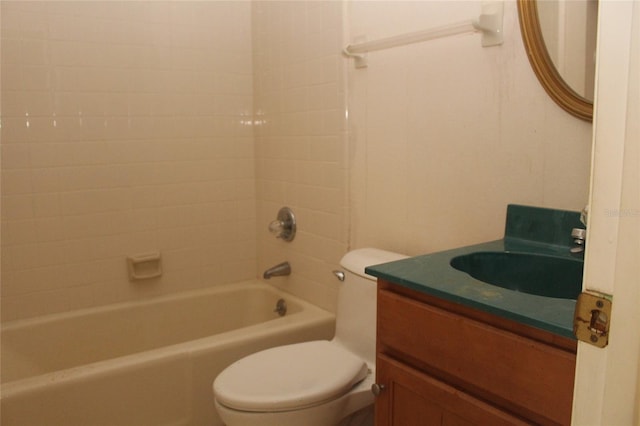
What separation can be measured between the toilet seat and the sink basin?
1.67ft

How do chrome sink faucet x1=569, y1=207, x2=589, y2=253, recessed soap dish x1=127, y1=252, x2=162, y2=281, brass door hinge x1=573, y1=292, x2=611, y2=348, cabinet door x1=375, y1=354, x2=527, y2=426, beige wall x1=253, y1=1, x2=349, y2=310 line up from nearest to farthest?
brass door hinge x1=573, y1=292, x2=611, y2=348 → cabinet door x1=375, y1=354, x2=527, y2=426 → chrome sink faucet x1=569, y1=207, x2=589, y2=253 → beige wall x1=253, y1=1, x2=349, y2=310 → recessed soap dish x1=127, y1=252, x2=162, y2=281

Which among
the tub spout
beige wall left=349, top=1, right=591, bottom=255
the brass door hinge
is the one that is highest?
beige wall left=349, top=1, right=591, bottom=255

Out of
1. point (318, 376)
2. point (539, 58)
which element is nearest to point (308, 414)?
point (318, 376)

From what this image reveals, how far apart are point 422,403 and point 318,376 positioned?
0.50 m

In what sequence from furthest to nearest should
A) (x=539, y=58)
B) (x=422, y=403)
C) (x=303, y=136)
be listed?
(x=303, y=136), (x=539, y=58), (x=422, y=403)

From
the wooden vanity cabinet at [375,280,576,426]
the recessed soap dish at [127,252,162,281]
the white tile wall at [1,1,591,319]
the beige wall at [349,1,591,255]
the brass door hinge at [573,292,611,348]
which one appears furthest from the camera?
the recessed soap dish at [127,252,162,281]

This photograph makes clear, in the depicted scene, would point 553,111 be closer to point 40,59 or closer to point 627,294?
point 627,294

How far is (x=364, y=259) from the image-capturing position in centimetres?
173

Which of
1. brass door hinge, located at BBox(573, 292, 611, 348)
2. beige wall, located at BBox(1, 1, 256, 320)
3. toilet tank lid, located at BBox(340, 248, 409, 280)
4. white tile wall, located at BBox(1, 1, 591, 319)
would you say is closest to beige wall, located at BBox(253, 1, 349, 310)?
white tile wall, located at BBox(1, 1, 591, 319)

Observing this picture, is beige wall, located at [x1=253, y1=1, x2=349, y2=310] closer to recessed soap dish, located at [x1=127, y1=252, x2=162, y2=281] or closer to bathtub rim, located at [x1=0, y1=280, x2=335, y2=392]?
bathtub rim, located at [x1=0, y1=280, x2=335, y2=392]

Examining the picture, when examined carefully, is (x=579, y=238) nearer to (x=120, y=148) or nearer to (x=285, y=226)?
(x=285, y=226)

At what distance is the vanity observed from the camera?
0.89 m

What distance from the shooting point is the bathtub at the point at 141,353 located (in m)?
1.67

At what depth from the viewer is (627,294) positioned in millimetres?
528
